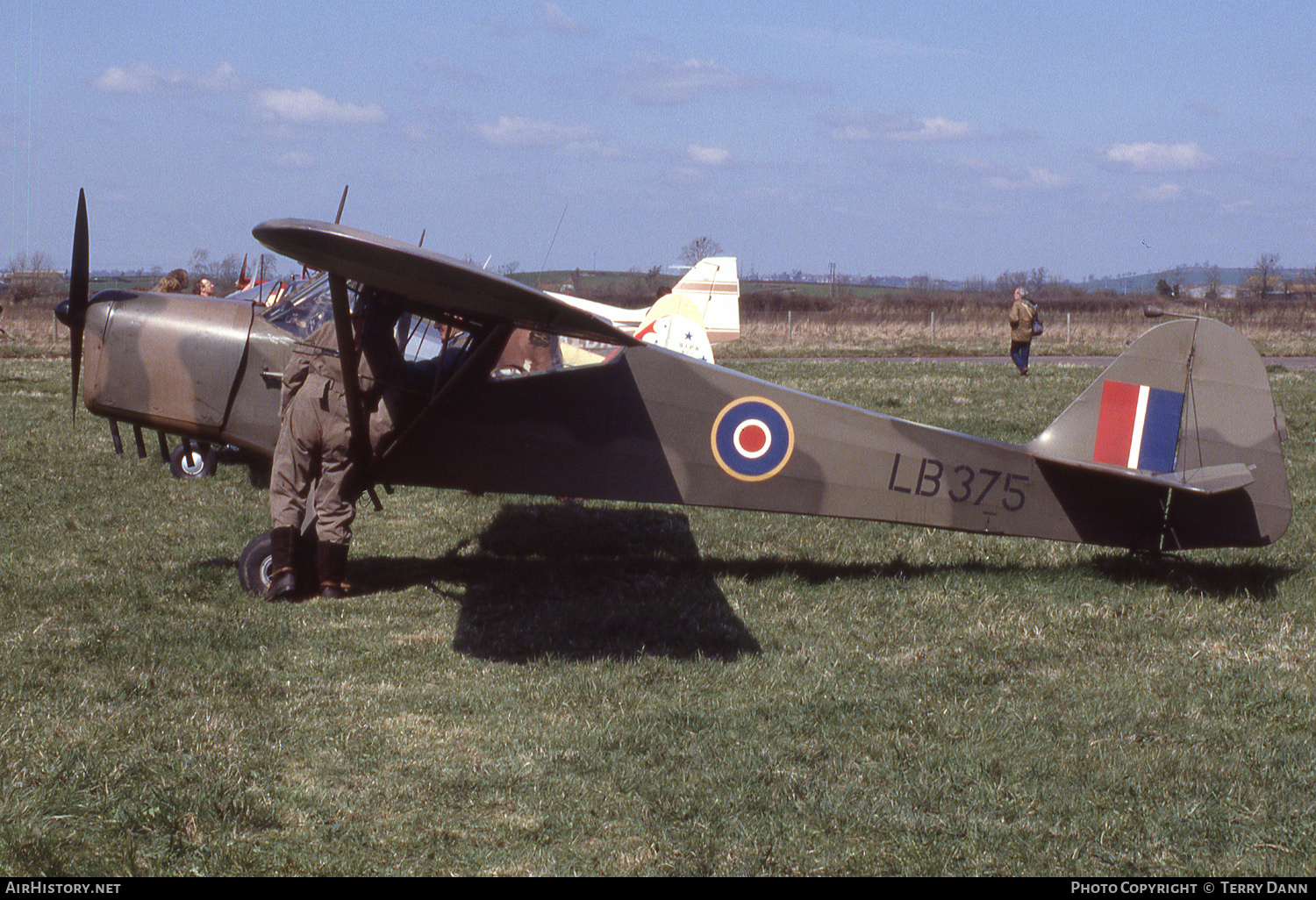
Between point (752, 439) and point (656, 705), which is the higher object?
point (752, 439)

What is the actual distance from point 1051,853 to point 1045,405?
12352 mm

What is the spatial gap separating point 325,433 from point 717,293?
54.4ft

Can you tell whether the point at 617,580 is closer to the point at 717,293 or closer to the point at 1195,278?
the point at 717,293

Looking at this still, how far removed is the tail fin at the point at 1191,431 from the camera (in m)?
6.70

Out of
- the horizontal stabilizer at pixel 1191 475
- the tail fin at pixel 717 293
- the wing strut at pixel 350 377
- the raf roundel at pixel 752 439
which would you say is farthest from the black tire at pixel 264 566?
the tail fin at pixel 717 293

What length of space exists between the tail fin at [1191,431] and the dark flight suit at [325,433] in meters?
4.23

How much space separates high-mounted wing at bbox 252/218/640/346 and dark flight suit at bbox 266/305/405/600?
1.93 feet

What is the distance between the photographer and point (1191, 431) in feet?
22.3

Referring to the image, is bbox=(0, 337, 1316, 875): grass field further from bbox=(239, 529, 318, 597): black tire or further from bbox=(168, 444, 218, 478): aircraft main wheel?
bbox=(168, 444, 218, 478): aircraft main wheel

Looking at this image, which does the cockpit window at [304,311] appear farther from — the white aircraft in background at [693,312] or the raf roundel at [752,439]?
the white aircraft in background at [693,312]

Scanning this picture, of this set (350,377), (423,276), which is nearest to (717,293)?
(350,377)

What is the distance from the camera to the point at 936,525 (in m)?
7.02

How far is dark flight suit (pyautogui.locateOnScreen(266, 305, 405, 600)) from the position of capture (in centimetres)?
652

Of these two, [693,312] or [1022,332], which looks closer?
[693,312]
